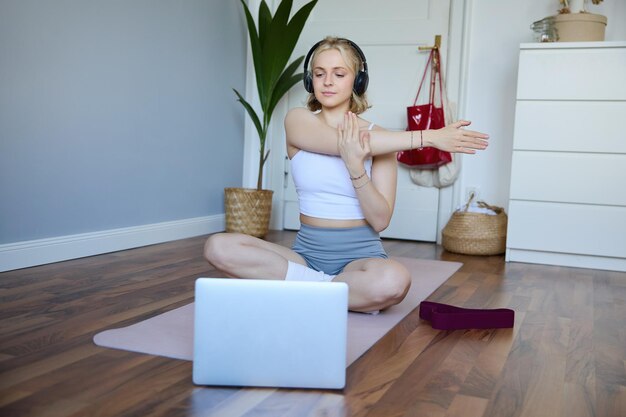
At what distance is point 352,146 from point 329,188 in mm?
216

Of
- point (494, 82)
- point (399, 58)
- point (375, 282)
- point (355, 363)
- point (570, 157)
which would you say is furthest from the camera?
point (399, 58)

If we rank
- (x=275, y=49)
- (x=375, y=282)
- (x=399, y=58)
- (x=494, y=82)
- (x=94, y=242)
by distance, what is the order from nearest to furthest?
1. (x=375, y=282)
2. (x=94, y=242)
3. (x=275, y=49)
4. (x=494, y=82)
5. (x=399, y=58)

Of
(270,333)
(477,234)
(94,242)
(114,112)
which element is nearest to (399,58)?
(477,234)

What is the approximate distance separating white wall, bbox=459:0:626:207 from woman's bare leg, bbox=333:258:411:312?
218 cm

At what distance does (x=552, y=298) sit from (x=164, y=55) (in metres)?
2.18

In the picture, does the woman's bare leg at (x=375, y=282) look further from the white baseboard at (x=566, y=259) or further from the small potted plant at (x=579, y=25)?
the small potted plant at (x=579, y=25)

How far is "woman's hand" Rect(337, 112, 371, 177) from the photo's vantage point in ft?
5.83

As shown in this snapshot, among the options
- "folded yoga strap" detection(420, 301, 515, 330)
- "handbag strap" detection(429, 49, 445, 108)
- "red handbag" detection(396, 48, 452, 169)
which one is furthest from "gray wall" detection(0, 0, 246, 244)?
"folded yoga strap" detection(420, 301, 515, 330)

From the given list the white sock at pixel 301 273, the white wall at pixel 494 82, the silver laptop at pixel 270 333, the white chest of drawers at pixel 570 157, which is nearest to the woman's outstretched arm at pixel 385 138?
the white sock at pixel 301 273

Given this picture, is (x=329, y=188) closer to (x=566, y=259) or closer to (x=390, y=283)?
(x=390, y=283)

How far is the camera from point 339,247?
195cm

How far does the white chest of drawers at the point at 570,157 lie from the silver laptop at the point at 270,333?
2290 millimetres

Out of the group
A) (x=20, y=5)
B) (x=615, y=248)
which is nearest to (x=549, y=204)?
(x=615, y=248)

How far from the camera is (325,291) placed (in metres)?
1.25
